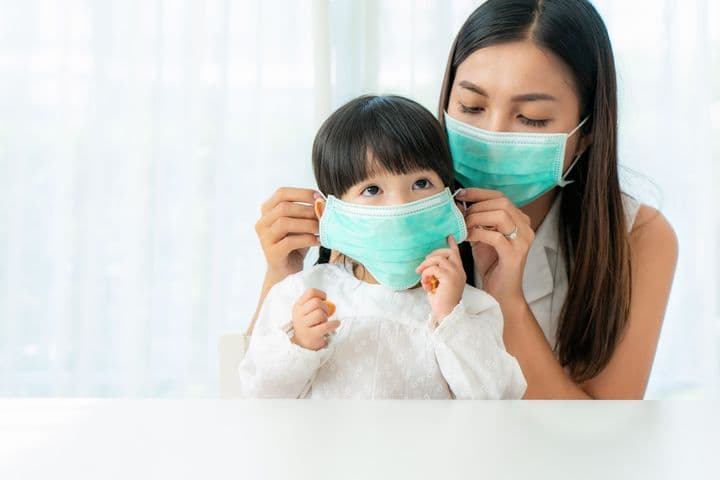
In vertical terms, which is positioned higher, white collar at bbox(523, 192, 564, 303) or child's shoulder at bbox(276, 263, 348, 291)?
child's shoulder at bbox(276, 263, 348, 291)

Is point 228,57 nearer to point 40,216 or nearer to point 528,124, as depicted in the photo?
point 40,216

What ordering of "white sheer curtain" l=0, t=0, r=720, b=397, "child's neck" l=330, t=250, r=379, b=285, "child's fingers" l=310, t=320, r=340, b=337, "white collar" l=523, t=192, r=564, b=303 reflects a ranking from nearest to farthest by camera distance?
"child's fingers" l=310, t=320, r=340, b=337, "child's neck" l=330, t=250, r=379, b=285, "white collar" l=523, t=192, r=564, b=303, "white sheer curtain" l=0, t=0, r=720, b=397

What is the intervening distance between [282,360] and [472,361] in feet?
0.84

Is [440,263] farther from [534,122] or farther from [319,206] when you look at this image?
[534,122]

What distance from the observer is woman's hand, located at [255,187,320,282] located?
1272 mm

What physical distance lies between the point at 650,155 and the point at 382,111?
181cm

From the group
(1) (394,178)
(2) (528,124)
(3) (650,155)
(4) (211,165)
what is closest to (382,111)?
(1) (394,178)

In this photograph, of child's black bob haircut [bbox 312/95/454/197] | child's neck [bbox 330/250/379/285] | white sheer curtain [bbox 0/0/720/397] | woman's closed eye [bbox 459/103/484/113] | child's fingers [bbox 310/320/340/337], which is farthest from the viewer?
white sheer curtain [bbox 0/0/720/397]

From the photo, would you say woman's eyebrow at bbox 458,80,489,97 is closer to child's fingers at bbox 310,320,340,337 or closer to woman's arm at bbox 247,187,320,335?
woman's arm at bbox 247,187,320,335

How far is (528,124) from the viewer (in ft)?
4.49

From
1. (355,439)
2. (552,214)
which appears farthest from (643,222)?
(355,439)

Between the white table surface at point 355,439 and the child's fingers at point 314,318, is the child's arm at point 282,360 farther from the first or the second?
the white table surface at point 355,439

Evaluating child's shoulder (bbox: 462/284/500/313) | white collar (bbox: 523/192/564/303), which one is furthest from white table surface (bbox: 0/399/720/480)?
white collar (bbox: 523/192/564/303)

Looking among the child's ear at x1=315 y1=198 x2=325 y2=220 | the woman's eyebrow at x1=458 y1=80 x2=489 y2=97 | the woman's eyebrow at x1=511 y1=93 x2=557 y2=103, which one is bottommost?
the child's ear at x1=315 y1=198 x2=325 y2=220
